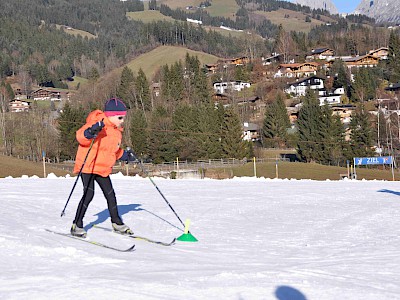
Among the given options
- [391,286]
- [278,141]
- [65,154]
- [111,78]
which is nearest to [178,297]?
[391,286]

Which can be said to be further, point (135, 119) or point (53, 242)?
point (135, 119)

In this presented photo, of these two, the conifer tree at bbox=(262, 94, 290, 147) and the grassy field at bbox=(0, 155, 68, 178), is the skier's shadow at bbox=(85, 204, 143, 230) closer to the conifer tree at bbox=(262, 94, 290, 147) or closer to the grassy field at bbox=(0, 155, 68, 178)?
the grassy field at bbox=(0, 155, 68, 178)

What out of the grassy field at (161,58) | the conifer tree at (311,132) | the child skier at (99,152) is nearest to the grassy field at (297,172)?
the conifer tree at (311,132)

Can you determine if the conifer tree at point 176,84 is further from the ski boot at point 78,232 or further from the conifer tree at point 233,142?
the ski boot at point 78,232

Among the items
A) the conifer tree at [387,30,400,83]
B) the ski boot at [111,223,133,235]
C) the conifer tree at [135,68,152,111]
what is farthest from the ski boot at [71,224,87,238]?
the conifer tree at [387,30,400,83]

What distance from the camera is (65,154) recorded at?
57469 millimetres

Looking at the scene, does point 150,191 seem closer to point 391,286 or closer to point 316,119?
point 391,286

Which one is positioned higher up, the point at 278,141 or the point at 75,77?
the point at 75,77

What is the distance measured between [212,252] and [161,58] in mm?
153198

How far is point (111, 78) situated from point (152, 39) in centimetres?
7003

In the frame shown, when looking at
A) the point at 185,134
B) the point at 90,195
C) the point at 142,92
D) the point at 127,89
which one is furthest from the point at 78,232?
the point at 127,89

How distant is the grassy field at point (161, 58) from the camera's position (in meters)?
152

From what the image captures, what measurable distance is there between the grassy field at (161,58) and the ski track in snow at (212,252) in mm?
139521

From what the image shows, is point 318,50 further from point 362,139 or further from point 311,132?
point 362,139
